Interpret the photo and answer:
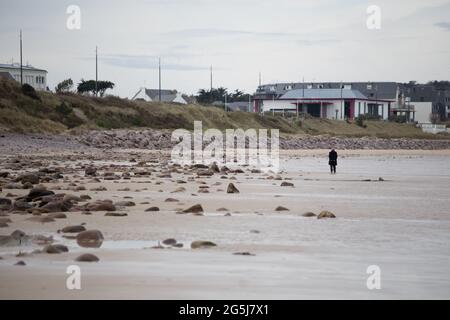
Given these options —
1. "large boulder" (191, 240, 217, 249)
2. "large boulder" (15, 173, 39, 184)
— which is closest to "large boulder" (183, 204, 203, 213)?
"large boulder" (191, 240, 217, 249)

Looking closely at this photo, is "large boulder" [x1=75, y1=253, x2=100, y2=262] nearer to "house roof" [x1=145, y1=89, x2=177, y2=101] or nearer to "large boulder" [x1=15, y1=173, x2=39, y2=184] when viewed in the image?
"large boulder" [x1=15, y1=173, x2=39, y2=184]

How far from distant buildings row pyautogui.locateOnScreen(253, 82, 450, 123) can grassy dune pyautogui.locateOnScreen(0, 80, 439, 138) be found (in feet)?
50.3

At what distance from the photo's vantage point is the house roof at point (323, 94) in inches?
4764

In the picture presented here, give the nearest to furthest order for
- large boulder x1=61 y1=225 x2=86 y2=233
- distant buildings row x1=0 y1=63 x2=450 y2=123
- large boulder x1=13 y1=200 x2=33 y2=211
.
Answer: large boulder x1=61 y1=225 x2=86 y2=233 → large boulder x1=13 y1=200 x2=33 y2=211 → distant buildings row x1=0 y1=63 x2=450 y2=123

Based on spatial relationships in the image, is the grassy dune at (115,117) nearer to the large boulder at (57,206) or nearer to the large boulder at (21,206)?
the large boulder at (21,206)

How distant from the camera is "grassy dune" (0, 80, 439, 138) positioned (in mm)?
54969

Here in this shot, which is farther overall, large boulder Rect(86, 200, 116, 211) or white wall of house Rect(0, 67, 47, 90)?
white wall of house Rect(0, 67, 47, 90)

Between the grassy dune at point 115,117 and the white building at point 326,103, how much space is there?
14.8m

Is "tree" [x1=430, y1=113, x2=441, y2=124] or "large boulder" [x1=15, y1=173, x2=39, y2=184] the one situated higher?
"tree" [x1=430, y1=113, x2=441, y2=124]

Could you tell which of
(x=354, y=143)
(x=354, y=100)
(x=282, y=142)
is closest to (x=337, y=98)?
(x=354, y=100)

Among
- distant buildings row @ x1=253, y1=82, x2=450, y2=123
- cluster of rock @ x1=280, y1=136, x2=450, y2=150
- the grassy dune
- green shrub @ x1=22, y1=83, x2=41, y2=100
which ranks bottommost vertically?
cluster of rock @ x1=280, y1=136, x2=450, y2=150

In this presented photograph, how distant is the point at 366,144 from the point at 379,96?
66.3 meters
